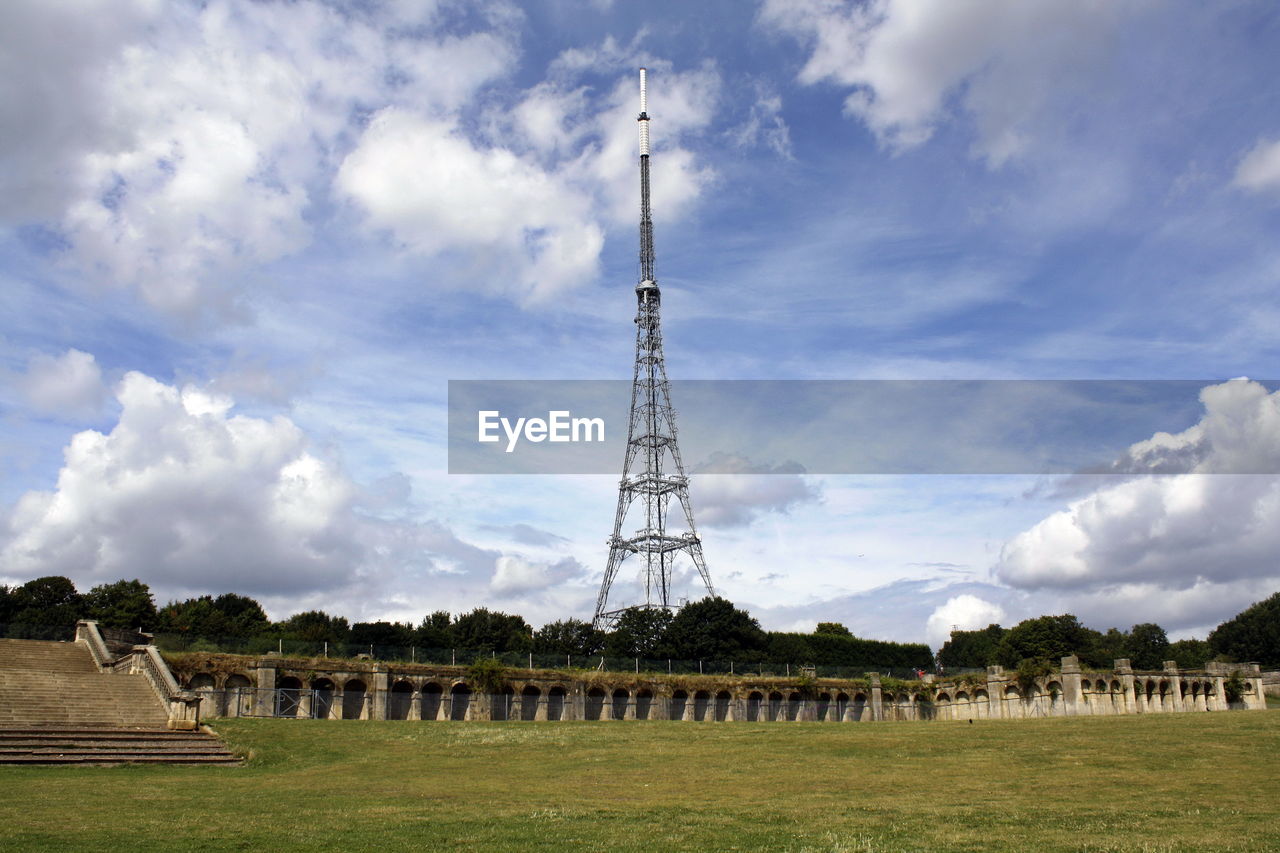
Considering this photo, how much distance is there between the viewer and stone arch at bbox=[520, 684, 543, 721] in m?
Answer: 64.8

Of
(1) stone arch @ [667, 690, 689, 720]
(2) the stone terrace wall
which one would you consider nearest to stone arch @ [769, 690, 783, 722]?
(2) the stone terrace wall

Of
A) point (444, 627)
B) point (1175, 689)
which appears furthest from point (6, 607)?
point (1175, 689)

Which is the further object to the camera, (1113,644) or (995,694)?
(1113,644)

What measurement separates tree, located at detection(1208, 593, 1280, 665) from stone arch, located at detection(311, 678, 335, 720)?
132m

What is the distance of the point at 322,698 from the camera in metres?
56.8

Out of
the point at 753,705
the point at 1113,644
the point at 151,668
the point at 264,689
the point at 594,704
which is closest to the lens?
the point at 151,668

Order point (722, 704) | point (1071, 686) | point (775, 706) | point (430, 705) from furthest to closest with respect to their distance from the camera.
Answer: point (1071, 686)
point (775, 706)
point (722, 704)
point (430, 705)

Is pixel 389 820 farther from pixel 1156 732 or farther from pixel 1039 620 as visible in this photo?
pixel 1039 620

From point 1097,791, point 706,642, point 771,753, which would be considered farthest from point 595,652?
point 1097,791

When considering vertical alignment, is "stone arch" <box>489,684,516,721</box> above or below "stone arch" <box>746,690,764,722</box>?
above

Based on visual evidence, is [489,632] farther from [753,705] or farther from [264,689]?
[264,689]

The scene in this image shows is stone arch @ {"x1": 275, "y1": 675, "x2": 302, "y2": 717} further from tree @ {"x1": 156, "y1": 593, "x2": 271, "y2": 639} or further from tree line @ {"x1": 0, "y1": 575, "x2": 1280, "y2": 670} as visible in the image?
tree @ {"x1": 156, "y1": 593, "x2": 271, "y2": 639}

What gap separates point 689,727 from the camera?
173ft

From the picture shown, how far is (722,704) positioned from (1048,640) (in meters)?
63.4
